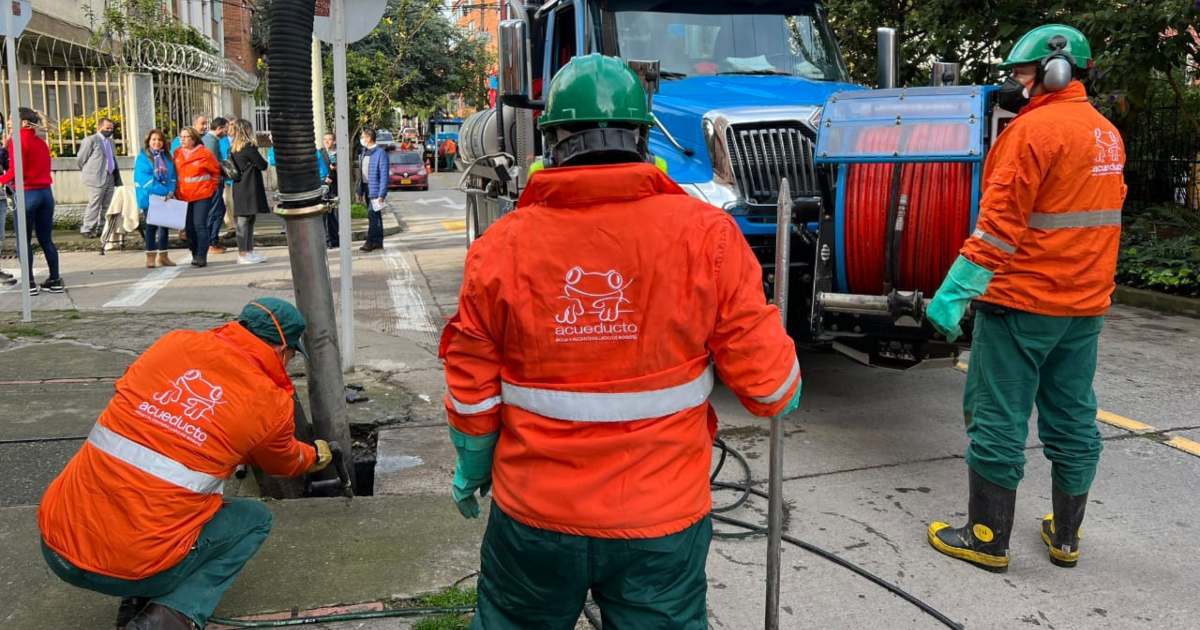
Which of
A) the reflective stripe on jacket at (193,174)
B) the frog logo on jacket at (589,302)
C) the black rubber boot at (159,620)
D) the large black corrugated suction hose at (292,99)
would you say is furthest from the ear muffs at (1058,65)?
the reflective stripe on jacket at (193,174)

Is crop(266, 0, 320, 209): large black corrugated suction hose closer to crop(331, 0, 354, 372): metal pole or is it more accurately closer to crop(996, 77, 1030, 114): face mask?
crop(331, 0, 354, 372): metal pole

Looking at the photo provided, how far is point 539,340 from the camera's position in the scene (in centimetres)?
231

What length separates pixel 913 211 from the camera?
16.8 feet

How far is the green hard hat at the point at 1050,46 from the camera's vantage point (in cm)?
391

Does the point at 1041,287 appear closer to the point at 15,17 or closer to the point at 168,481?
the point at 168,481

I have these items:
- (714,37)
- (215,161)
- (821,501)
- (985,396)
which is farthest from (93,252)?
(985,396)

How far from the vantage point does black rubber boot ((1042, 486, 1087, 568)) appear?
4102 millimetres

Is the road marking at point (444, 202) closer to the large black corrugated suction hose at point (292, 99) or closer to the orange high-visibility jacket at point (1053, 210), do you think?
the large black corrugated suction hose at point (292, 99)

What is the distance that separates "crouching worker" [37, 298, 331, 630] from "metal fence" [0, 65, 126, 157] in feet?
50.6

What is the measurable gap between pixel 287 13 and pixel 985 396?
3.35 meters

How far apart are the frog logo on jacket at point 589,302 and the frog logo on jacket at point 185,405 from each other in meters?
1.58

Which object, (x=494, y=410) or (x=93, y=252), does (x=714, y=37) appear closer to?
(x=494, y=410)

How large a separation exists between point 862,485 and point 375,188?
432 inches

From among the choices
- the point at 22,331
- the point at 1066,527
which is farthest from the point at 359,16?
the point at 1066,527
